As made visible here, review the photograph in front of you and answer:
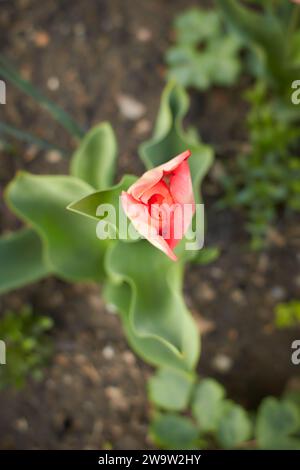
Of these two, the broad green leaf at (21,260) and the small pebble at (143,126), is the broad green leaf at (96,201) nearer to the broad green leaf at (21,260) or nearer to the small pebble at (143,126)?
the broad green leaf at (21,260)

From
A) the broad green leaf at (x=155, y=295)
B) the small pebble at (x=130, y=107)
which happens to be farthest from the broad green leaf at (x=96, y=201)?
the small pebble at (x=130, y=107)

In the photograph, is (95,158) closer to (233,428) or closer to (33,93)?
(33,93)

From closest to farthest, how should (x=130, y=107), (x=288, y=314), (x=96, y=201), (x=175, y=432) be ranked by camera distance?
(x=96, y=201)
(x=175, y=432)
(x=288, y=314)
(x=130, y=107)

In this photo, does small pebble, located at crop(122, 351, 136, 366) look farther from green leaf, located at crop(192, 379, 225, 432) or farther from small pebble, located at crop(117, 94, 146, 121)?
small pebble, located at crop(117, 94, 146, 121)

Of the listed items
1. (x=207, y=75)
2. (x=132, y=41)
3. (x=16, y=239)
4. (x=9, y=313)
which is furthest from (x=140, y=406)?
(x=132, y=41)

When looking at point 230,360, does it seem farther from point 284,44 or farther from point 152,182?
point 152,182

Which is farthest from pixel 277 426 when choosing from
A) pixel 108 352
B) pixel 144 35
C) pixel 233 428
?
pixel 144 35
